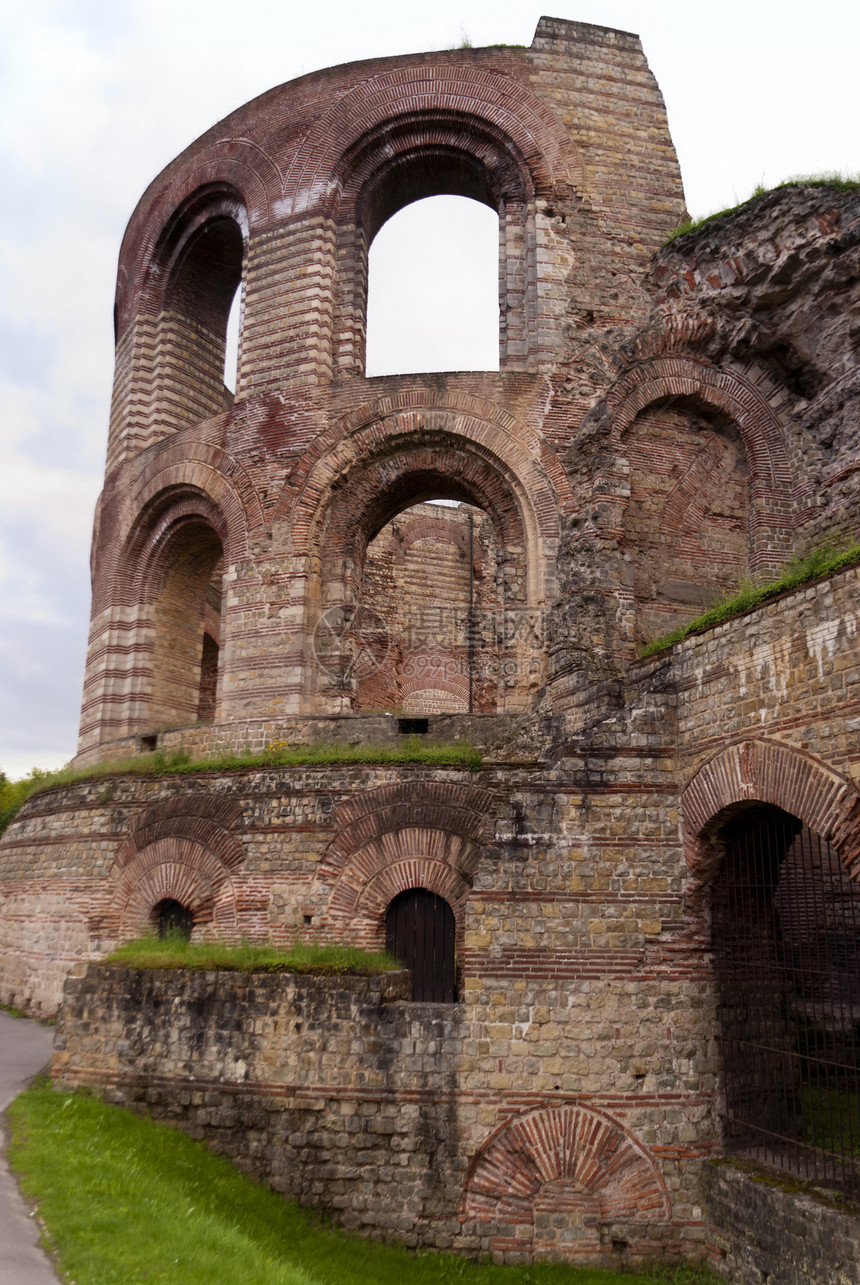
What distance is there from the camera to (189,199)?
583 inches

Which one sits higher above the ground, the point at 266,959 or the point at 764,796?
the point at 764,796

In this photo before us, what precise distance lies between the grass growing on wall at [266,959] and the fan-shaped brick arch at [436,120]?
9816 millimetres

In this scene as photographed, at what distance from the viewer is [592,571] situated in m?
10.6

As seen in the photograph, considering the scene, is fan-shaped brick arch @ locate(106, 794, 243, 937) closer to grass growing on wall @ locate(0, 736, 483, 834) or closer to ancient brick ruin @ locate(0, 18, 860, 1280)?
ancient brick ruin @ locate(0, 18, 860, 1280)

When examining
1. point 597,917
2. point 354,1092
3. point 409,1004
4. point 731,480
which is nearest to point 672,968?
point 597,917

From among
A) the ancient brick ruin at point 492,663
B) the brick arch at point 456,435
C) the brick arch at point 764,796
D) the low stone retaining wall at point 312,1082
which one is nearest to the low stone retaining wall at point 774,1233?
the ancient brick ruin at point 492,663

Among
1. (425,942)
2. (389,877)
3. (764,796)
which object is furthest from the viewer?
(389,877)

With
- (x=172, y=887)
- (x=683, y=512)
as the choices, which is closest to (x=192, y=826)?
(x=172, y=887)

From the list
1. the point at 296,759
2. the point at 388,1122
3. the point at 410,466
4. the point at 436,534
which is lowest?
the point at 388,1122

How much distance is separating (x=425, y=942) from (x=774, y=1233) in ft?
12.3

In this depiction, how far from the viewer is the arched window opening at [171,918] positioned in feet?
33.9

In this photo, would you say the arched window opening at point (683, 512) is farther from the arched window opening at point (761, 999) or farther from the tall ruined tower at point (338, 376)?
the arched window opening at point (761, 999)

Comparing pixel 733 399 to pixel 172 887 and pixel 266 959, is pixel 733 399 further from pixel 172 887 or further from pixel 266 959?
pixel 172 887

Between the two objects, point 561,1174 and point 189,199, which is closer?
point 561,1174
